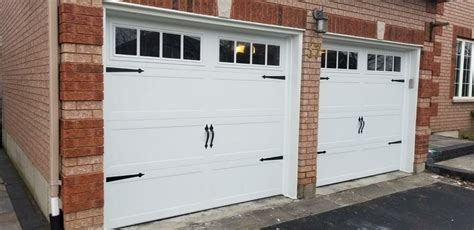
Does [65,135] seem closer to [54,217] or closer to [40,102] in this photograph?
[54,217]

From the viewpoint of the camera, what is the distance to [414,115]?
6.98 metres

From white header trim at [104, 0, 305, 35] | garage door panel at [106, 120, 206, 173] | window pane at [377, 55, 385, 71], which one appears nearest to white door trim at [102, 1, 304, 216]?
white header trim at [104, 0, 305, 35]

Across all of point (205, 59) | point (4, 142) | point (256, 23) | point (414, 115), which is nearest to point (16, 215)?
point (205, 59)

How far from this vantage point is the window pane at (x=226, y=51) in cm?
475

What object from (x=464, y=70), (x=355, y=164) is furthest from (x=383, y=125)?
(x=464, y=70)

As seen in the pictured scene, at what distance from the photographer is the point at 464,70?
10016 millimetres

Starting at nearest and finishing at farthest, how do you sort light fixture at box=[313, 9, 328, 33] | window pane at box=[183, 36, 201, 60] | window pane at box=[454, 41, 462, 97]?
window pane at box=[183, 36, 201, 60], light fixture at box=[313, 9, 328, 33], window pane at box=[454, 41, 462, 97]

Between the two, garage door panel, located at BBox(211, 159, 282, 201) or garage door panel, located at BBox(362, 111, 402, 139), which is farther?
garage door panel, located at BBox(362, 111, 402, 139)

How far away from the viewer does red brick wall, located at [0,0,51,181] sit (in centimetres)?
413

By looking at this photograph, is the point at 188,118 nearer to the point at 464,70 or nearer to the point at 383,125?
the point at 383,125

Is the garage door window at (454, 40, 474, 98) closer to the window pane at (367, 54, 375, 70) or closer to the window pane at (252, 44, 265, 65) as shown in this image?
the window pane at (367, 54, 375, 70)

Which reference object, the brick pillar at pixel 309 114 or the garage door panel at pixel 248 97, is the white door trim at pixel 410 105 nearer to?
the brick pillar at pixel 309 114

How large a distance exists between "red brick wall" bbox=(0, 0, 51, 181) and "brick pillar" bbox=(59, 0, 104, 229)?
1.42 ft

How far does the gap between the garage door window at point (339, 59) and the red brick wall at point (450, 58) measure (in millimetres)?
3831
